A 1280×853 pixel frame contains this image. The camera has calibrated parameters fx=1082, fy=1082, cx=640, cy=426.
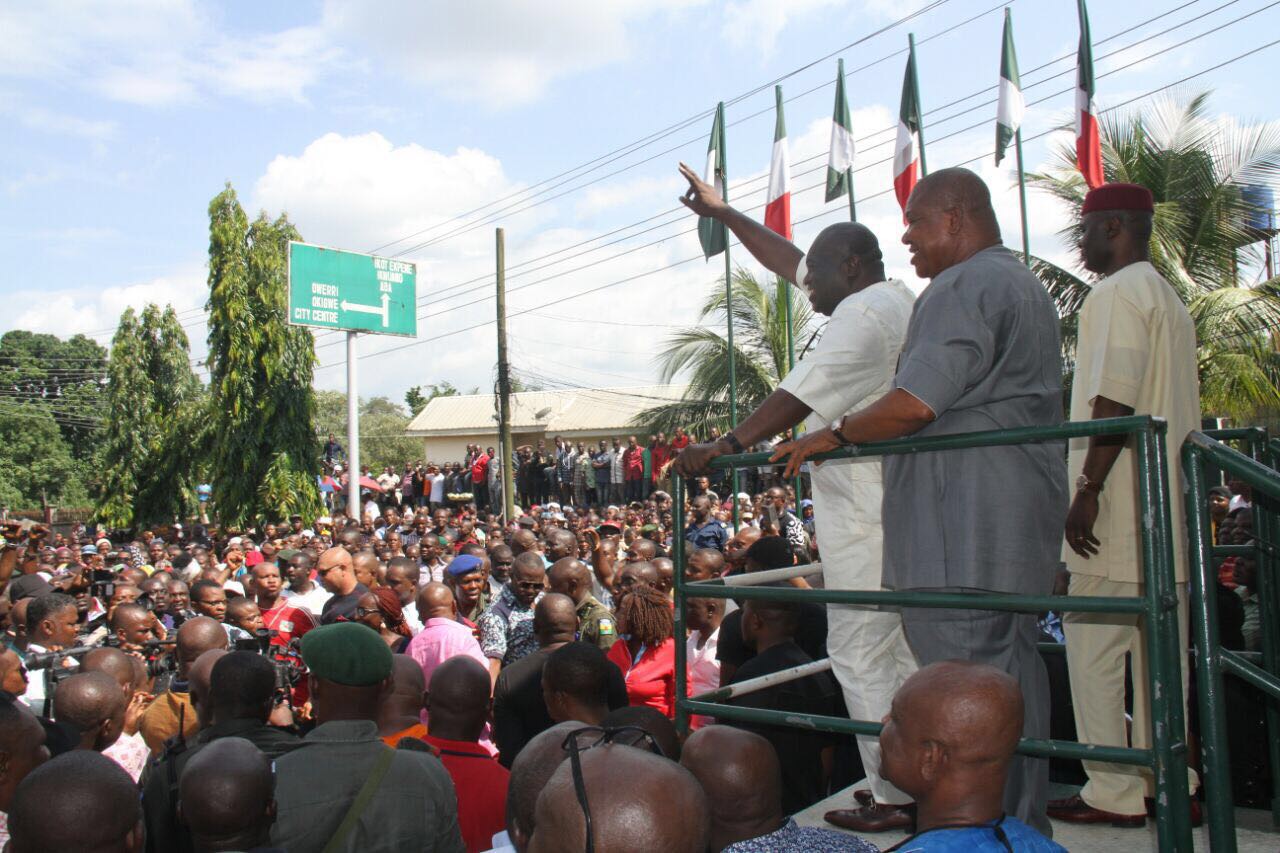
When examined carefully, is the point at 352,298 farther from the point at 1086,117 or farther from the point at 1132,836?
the point at 1132,836

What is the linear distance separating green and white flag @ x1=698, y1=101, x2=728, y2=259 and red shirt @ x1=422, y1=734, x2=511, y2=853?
1103 cm

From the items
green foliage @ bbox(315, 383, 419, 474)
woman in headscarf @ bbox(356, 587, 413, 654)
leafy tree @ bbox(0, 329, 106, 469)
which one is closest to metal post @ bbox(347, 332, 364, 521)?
woman in headscarf @ bbox(356, 587, 413, 654)

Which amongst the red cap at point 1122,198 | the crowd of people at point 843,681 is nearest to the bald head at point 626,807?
the crowd of people at point 843,681

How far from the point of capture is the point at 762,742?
2.77m

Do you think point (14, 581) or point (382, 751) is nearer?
point (382, 751)

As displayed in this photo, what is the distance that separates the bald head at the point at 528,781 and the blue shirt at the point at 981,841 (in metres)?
0.82

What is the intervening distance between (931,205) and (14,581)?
857 centimetres

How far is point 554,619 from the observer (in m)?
5.29

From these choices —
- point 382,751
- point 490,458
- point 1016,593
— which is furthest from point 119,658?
point 490,458

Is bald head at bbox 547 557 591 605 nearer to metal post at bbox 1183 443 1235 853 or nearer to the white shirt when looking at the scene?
the white shirt

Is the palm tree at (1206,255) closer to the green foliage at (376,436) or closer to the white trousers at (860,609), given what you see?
the white trousers at (860,609)

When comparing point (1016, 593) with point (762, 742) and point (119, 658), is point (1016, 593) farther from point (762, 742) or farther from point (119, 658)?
point (119, 658)

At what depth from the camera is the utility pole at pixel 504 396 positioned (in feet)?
70.7

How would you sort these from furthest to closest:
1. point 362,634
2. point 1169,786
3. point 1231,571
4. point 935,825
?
point 1231,571 → point 362,634 → point 1169,786 → point 935,825
